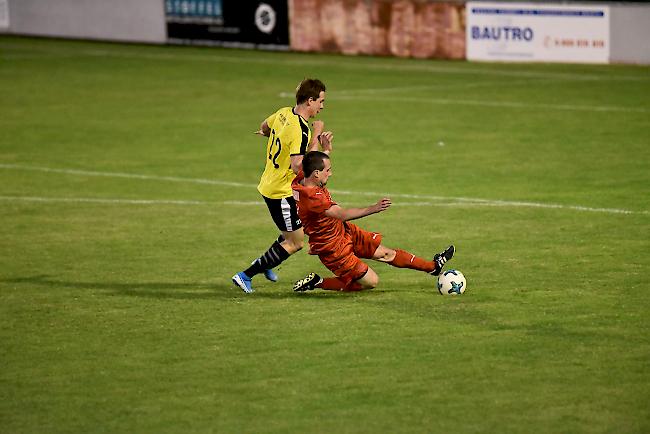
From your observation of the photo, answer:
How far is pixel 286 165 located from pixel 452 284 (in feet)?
6.47

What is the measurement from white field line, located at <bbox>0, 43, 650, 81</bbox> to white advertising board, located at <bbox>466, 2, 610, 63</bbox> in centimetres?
84

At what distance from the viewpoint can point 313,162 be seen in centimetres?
1168

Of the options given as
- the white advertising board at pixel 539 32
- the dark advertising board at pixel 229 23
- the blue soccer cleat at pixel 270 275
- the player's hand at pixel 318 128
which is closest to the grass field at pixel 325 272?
the blue soccer cleat at pixel 270 275

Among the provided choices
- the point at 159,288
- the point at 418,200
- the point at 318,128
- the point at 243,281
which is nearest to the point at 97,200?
the point at 418,200

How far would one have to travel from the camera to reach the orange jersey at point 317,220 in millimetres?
11773

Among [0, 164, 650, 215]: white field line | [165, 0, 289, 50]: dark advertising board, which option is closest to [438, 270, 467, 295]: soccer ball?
[0, 164, 650, 215]: white field line

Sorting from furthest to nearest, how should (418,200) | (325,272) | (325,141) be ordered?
(418,200), (325,272), (325,141)

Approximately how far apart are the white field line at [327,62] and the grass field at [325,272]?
2551mm

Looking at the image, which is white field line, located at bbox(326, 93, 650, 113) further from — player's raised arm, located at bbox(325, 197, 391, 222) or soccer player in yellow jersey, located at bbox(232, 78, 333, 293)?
player's raised arm, located at bbox(325, 197, 391, 222)

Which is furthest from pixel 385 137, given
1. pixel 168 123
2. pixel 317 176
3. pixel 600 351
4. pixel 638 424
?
pixel 638 424

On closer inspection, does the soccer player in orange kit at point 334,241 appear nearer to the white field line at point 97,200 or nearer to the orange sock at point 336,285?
the orange sock at point 336,285

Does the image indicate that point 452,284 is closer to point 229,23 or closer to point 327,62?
point 327,62

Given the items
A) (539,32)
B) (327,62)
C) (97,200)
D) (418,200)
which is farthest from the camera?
(327,62)

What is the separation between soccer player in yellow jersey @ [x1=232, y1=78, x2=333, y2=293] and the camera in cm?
1215
